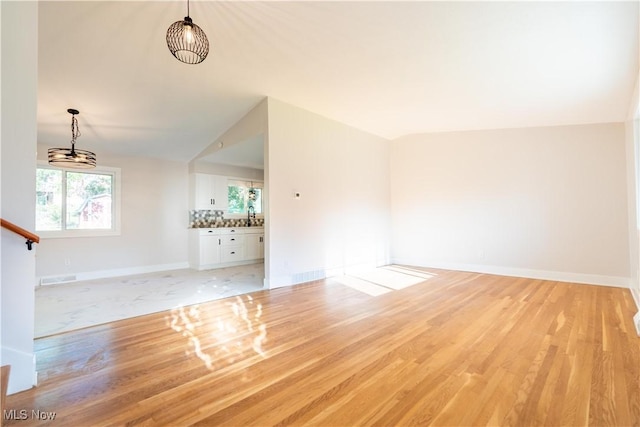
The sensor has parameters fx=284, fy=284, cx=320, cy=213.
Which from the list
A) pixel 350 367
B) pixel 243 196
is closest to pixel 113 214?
pixel 243 196

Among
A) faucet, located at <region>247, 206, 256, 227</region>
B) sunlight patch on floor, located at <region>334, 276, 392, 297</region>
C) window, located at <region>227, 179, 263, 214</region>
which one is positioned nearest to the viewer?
sunlight patch on floor, located at <region>334, 276, 392, 297</region>

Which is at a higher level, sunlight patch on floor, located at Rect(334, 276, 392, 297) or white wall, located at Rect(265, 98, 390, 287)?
white wall, located at Rect(265, 98, 390, 287)

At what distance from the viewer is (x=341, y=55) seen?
3205 mm

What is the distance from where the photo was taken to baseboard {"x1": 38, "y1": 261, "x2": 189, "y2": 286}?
483 centimetres

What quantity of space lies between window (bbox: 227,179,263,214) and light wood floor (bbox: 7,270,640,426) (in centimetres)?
387

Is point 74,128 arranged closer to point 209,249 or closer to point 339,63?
point 209,249

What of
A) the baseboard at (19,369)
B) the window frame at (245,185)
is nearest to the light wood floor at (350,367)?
the baseboard at (19,369)

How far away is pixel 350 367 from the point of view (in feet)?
6.63

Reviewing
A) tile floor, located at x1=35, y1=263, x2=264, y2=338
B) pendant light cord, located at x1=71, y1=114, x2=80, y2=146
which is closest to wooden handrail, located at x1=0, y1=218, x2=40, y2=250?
tile floor, located at x1=35, y1=263, x2=264, y2=338

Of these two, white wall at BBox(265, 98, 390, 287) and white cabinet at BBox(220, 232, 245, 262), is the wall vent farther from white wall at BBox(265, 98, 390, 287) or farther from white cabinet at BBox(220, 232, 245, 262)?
white cabinet at BBox(220, 232, 245, 262)

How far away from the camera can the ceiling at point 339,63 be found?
2.52 meters

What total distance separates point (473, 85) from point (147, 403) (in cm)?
452

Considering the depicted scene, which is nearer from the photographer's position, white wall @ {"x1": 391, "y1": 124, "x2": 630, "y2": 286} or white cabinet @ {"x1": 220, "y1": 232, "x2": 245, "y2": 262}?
white wall @ {"x1": 391, "y1": 124, "x2": 630, "y2": 286}

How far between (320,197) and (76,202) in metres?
4.47
